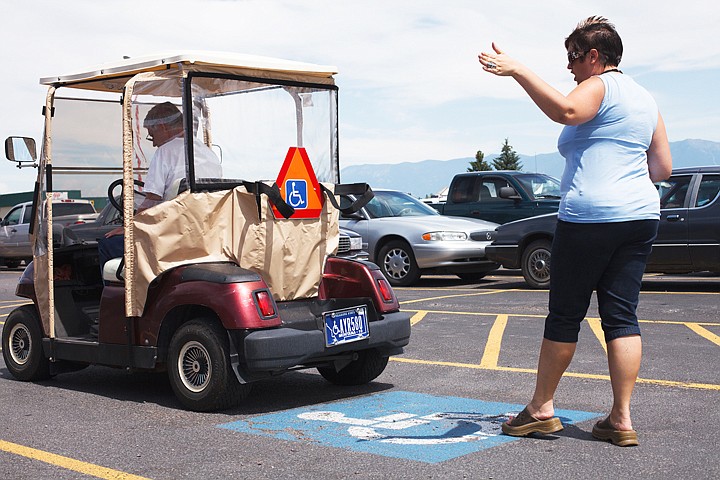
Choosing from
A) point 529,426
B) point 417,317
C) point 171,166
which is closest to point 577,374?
point 529,426

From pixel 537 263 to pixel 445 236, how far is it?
1.69m

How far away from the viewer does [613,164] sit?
5.11 meters

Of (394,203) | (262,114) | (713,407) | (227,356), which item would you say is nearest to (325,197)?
(262,114)

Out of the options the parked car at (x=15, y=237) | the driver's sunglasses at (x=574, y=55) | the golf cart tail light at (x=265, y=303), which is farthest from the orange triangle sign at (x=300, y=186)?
the parked car at (x=15, y=237)

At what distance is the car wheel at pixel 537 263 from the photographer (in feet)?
47.7

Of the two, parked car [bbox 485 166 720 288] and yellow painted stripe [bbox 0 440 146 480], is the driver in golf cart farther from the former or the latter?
parked car [bbox 485 166 720 288]

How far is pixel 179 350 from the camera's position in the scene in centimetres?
636

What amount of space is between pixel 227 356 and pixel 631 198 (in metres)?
2.52

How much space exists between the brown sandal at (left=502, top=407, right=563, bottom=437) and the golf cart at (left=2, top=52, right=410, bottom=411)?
1423 millimetres

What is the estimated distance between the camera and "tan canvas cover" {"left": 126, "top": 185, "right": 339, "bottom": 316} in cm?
637

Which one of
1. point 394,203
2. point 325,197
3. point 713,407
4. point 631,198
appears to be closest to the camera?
point 631,198

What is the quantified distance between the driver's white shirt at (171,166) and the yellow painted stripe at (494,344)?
8.80ft

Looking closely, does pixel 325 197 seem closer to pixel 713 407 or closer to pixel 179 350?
pixel 179 350

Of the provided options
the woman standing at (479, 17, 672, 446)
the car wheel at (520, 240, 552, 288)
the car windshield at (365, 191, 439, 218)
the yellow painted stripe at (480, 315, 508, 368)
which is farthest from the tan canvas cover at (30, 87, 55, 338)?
the car windshield at (365, 191, 439, 218)
